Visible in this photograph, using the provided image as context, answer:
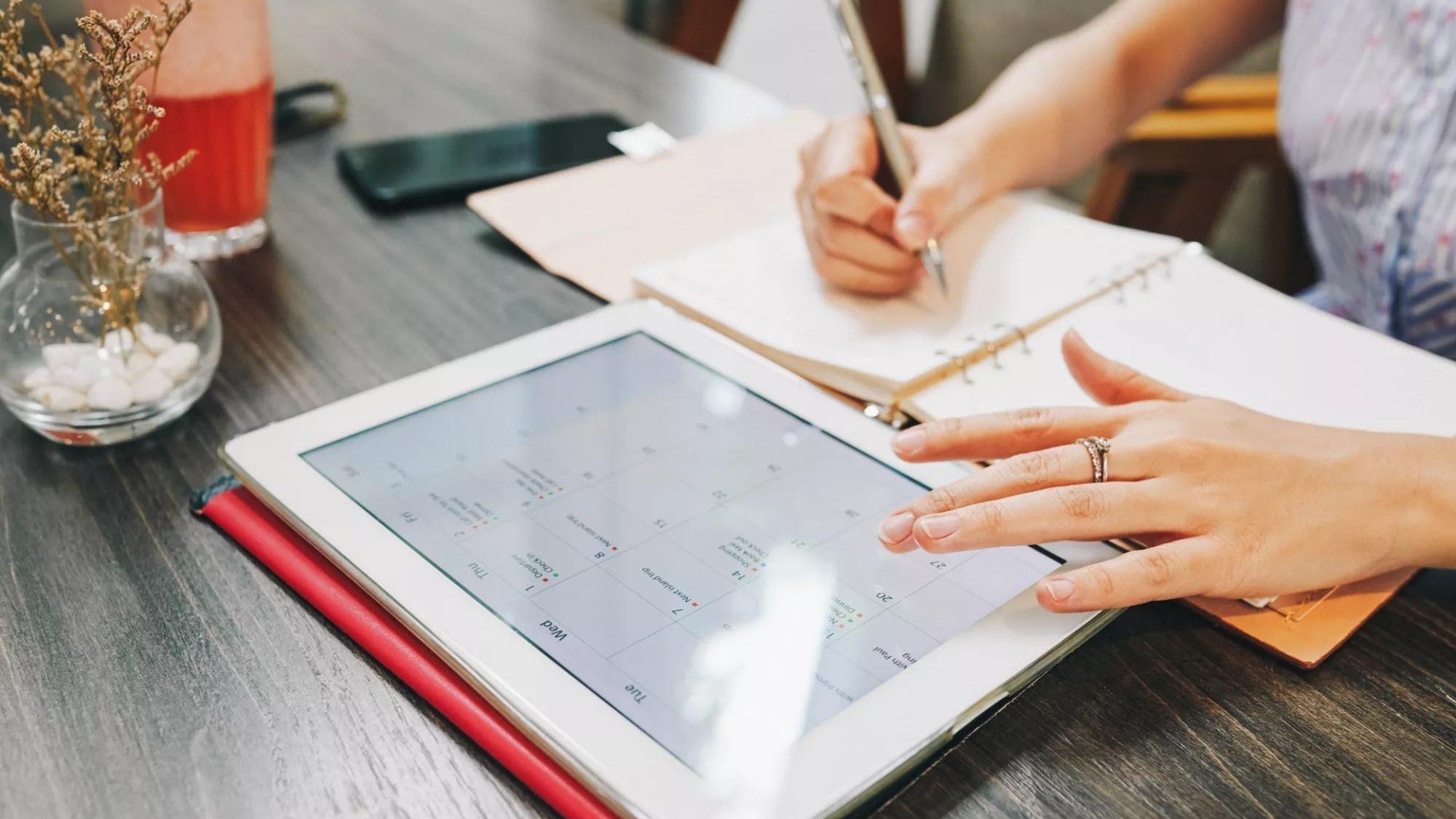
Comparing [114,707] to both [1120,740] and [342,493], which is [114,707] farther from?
[1120,740]

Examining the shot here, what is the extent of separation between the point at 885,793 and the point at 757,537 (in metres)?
0.14

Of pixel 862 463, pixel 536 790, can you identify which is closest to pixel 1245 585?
pixel 862 463

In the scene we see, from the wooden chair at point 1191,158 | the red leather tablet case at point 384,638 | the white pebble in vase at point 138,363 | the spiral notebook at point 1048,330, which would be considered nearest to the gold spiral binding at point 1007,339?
the spiral notebook at point 1048,330

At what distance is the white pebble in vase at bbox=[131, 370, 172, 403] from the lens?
60 centimetres

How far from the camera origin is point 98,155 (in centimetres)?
56

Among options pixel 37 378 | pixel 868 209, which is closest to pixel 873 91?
pixel 868 209

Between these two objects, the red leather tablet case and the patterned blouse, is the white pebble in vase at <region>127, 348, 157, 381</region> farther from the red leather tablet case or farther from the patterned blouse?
the patterned blouse

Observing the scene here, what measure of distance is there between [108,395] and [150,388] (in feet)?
0.07

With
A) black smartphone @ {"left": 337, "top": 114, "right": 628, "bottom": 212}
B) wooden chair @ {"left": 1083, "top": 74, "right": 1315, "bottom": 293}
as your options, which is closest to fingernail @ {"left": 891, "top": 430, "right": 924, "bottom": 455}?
black smartphone @ {"left": 337, "top": 114, "right": 628, "bottom": 212}

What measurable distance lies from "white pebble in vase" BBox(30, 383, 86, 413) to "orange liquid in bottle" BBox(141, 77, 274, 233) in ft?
0.72

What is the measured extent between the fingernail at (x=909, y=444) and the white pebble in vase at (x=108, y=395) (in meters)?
0.40

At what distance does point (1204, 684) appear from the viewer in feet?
1.64

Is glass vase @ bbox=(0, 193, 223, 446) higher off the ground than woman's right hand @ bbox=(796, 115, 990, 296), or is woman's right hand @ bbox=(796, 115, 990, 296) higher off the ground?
woman's right hand @ bbox=(796, 115, 990, 296)

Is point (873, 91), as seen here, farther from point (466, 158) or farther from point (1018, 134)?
point (466, 158)
